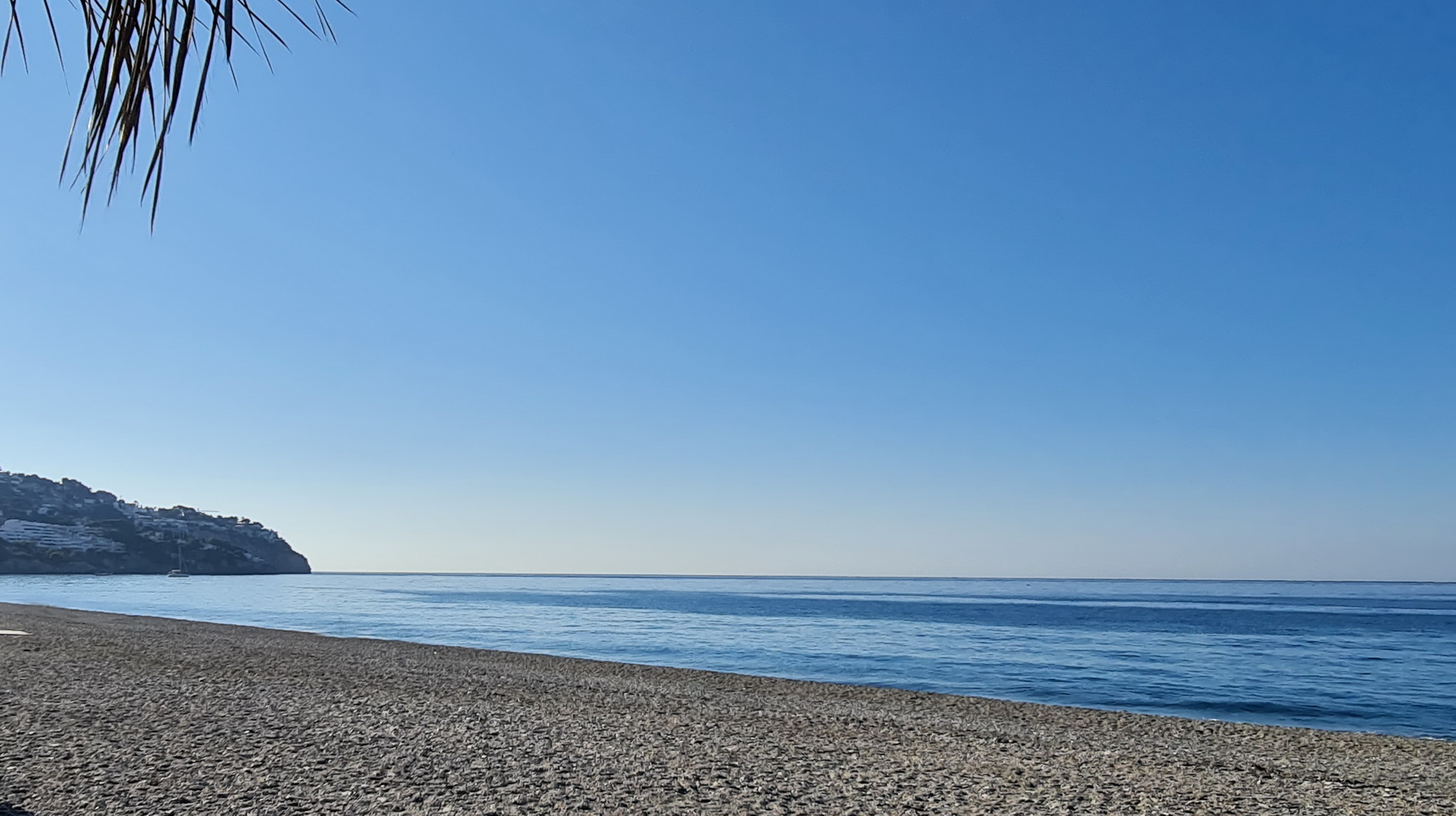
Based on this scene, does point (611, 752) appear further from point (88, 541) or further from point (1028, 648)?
point (88, 541)

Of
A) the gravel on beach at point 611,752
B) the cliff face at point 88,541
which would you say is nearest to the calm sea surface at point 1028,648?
the gravel on beach at point 611,752

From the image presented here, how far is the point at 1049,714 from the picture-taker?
48.0 feet

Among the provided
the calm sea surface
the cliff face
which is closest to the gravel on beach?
the calm sea surface

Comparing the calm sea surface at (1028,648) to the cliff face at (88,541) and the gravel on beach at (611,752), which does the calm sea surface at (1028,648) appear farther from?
the cliff face at (88,541)

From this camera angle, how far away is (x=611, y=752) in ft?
30.7

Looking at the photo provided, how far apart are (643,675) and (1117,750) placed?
1071cm

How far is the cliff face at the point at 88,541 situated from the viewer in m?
148

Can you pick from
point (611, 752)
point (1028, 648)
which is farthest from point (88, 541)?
point (611, 752)

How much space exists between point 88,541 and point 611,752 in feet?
619

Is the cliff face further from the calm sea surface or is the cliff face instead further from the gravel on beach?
the gravel on beach

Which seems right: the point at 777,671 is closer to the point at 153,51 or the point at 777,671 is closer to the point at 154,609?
the point at 153,51

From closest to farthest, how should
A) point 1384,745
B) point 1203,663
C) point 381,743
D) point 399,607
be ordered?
point 381,743 < point 1384,745 < point 1203,663 < point 399,607

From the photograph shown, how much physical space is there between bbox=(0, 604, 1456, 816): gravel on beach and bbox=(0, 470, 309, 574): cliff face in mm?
164886

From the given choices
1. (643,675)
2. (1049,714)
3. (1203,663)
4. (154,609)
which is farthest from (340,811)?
(154,609)
